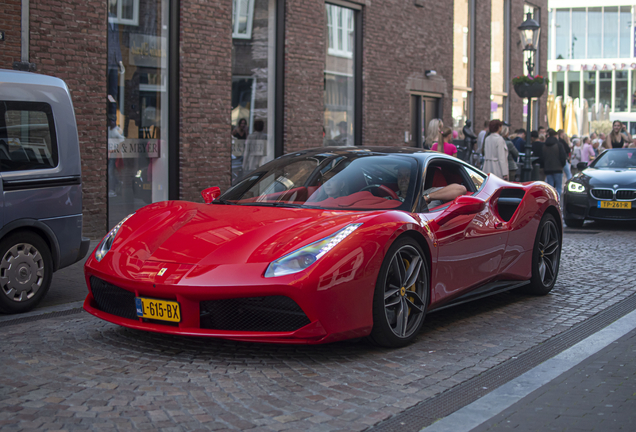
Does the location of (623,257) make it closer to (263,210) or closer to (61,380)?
(263,210)

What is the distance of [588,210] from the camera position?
1319cm

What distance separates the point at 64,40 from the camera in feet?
34.6

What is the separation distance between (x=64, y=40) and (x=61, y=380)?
301 inches

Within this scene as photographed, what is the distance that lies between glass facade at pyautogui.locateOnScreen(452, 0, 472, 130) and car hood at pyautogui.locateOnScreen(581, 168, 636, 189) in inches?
302

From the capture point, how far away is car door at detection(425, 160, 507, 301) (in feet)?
17.5

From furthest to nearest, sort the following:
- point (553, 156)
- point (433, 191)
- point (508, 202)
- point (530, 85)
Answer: point (530, 85)
point (553, 156)
point (508, 202)
point (433, 191)

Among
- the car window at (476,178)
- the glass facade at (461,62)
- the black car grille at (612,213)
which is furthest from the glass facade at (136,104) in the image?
the glass facade at (461,62)

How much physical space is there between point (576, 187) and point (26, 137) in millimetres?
10265

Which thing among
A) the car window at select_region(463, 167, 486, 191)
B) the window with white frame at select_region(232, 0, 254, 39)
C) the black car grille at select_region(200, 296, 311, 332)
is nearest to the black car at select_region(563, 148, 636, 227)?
the window with white frame at select_region(232, 0, 254, 39)

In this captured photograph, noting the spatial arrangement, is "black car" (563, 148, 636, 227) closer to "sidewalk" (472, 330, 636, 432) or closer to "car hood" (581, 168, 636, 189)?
Answer: "car hood" (581, 168, 636, 189)

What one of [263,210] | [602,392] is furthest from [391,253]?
[602,392]

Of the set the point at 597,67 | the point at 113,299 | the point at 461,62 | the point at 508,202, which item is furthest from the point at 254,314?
the point at 597,67

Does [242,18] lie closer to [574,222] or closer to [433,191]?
[574,222]

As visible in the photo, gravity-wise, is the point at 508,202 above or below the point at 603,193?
below
